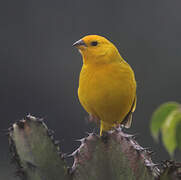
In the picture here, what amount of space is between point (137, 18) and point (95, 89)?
11.9 m

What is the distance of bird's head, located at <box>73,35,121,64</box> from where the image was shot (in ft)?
13.7

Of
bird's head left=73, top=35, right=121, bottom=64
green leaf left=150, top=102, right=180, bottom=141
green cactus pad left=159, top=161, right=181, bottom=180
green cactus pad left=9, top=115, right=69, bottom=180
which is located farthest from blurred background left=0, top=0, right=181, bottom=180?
green cactus pad left=159, top=161, right=181, bottom=180

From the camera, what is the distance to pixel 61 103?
43.1 ft

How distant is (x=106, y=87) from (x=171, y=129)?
2.72 ft

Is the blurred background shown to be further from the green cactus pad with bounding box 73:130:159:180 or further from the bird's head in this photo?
the green cactus pad with bounding box 73:130:159:180

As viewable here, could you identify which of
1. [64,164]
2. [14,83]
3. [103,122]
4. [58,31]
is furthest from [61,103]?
[64,164]

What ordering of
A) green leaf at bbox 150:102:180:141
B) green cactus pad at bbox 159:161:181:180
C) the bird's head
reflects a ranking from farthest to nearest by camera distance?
the bird's head < green leaf at bbox 150:102:180:141 < green cactus pad at bbox 159:161:181:180

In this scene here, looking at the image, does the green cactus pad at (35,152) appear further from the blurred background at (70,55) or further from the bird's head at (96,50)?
the blurred background at (70,55)

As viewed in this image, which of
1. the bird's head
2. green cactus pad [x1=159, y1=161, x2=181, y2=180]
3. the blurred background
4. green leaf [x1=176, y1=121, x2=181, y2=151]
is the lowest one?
the blurred background

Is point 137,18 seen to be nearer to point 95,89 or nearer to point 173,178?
point 95,89

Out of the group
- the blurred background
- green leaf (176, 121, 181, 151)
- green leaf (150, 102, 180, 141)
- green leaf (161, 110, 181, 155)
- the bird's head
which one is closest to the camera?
green leaf (176, 121, 181, 151)

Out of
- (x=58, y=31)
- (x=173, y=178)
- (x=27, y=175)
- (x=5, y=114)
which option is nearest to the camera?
(x=173, y=178)

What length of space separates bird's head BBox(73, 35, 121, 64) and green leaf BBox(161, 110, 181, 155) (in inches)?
46.4

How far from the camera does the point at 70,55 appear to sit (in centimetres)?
1388
